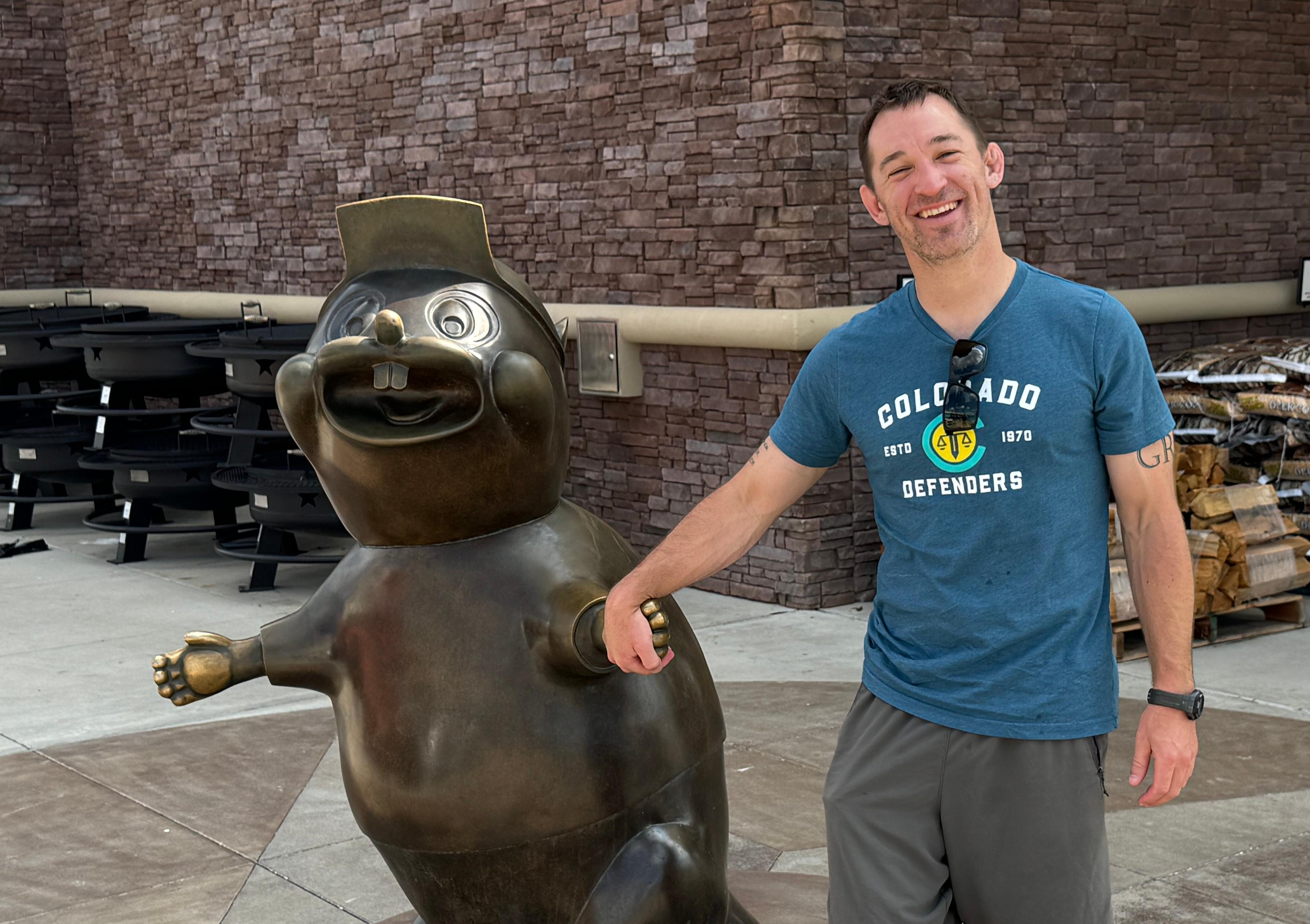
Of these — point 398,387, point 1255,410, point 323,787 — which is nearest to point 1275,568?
point 1255,410

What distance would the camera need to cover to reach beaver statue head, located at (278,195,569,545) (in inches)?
116

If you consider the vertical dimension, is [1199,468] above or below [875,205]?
below

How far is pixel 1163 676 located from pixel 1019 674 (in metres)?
0.22

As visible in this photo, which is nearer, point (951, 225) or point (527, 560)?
point (951, 225)

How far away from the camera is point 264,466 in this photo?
8750 mm

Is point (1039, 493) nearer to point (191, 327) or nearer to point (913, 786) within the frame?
point (913, 786)

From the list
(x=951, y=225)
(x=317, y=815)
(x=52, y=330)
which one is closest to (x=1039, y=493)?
(x=951, y=225)

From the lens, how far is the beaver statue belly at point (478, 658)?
297 cm

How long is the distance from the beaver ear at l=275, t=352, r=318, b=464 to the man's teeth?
49.5 inches

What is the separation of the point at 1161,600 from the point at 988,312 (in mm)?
529

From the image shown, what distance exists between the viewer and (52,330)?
10516 millimetres

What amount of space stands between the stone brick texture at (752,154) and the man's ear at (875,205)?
476 cm

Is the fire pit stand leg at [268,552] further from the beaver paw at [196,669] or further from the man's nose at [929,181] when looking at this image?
the man's nose at [929,181]

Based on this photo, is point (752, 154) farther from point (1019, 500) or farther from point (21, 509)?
point (21, 509)
